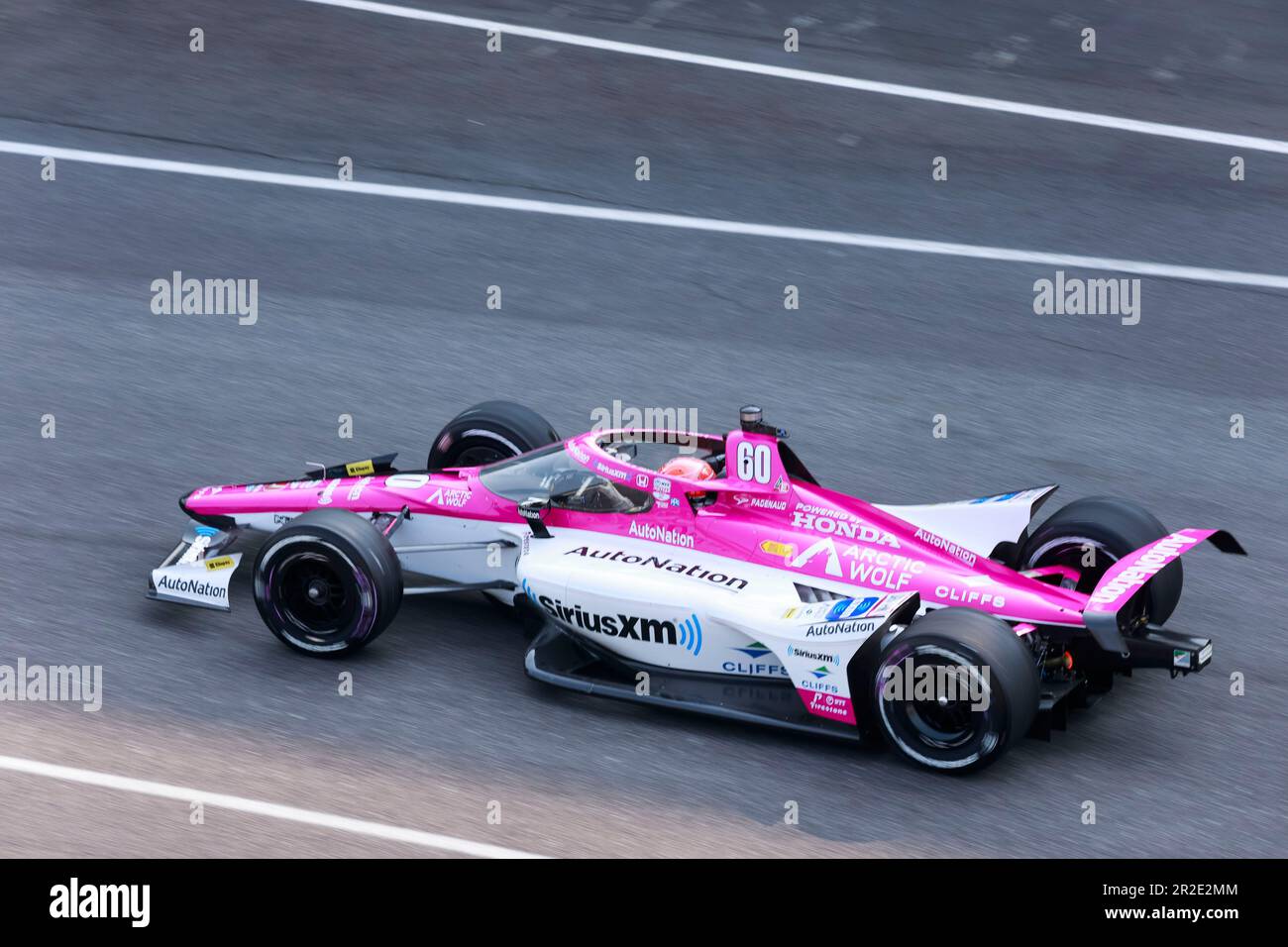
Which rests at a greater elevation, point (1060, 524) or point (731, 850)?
point (1060, 524)

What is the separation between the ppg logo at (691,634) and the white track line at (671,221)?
6459mm

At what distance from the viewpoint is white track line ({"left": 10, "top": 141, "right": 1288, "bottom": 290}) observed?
1450 centimetres

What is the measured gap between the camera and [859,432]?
492 inches

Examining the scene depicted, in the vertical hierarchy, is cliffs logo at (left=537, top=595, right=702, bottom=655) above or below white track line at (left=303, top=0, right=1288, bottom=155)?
below

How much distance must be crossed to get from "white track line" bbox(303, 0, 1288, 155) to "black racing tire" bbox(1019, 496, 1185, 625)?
7576 mm

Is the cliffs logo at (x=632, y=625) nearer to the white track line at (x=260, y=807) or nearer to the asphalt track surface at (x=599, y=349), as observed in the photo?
the asphalt track surface at (x=599, y=349)

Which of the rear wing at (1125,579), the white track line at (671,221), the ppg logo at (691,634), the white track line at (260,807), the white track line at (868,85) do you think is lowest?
the white track line at (260,807)

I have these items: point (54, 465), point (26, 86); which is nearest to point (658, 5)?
point (26, 86)

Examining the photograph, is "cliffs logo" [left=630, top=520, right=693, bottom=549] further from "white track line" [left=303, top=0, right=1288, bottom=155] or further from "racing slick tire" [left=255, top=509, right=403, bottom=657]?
"white track line" [left=303, top=0, right=1288, bottom=155]

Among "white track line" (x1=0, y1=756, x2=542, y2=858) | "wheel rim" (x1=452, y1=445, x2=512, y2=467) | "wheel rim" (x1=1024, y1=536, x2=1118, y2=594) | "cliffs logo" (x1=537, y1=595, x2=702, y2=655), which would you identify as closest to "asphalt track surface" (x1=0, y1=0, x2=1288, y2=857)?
"white track line" (x1=0, y1=756, x2=542, y2=858)

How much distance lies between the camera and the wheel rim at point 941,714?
8273 millimetres

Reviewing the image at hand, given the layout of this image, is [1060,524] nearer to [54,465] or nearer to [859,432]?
[859,432]

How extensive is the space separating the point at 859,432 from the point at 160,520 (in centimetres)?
491

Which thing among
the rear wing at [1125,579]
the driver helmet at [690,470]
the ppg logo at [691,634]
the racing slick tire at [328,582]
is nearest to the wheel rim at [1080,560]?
the rear wing at [1125,579]
